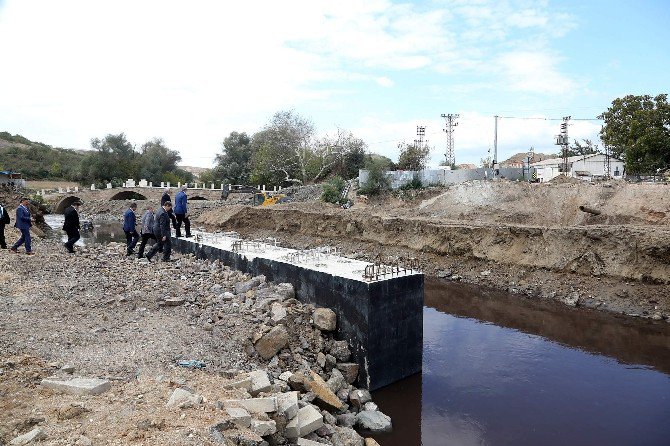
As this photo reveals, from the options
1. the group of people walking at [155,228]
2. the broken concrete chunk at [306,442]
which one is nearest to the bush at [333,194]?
the group of people walking at [155,228]

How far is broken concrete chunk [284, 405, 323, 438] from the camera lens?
230 inches

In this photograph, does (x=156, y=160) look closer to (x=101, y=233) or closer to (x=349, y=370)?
(x=101, y=233)

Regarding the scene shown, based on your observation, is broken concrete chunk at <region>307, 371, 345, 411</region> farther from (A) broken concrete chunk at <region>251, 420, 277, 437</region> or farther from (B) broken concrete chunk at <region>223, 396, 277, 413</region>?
(A) broken concrete chunk at <region>251, 420, 277, 437</region>

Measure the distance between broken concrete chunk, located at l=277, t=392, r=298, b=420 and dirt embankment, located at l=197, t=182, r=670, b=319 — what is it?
12614mm

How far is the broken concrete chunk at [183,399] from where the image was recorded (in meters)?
5.34

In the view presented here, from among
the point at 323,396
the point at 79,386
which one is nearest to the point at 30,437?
the point at 79,386

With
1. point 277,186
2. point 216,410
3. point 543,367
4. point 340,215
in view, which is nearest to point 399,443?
point 216,410

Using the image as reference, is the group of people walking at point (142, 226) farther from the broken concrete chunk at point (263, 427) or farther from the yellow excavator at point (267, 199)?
the yellow excavator at point (267, 199)

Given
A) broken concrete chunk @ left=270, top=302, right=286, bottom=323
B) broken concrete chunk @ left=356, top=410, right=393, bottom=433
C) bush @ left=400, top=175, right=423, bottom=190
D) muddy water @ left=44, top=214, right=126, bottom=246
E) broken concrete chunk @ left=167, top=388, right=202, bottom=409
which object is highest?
bush @ left=400, top=175, right=423, bottom=190

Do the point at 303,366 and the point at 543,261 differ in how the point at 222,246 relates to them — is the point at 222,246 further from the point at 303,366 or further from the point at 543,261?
the point at 543,261

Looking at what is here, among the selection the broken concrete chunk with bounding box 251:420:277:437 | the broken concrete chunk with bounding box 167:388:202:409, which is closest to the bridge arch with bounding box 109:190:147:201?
the broken concrete chunk with bounding box 167:388:202:409

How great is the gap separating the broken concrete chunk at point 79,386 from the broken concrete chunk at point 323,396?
3.06 metres

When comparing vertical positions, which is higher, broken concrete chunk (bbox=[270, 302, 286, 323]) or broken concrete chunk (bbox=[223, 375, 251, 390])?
broken concrete chunk (bbox=[270, 302, 286, 323])

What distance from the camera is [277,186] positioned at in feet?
163
